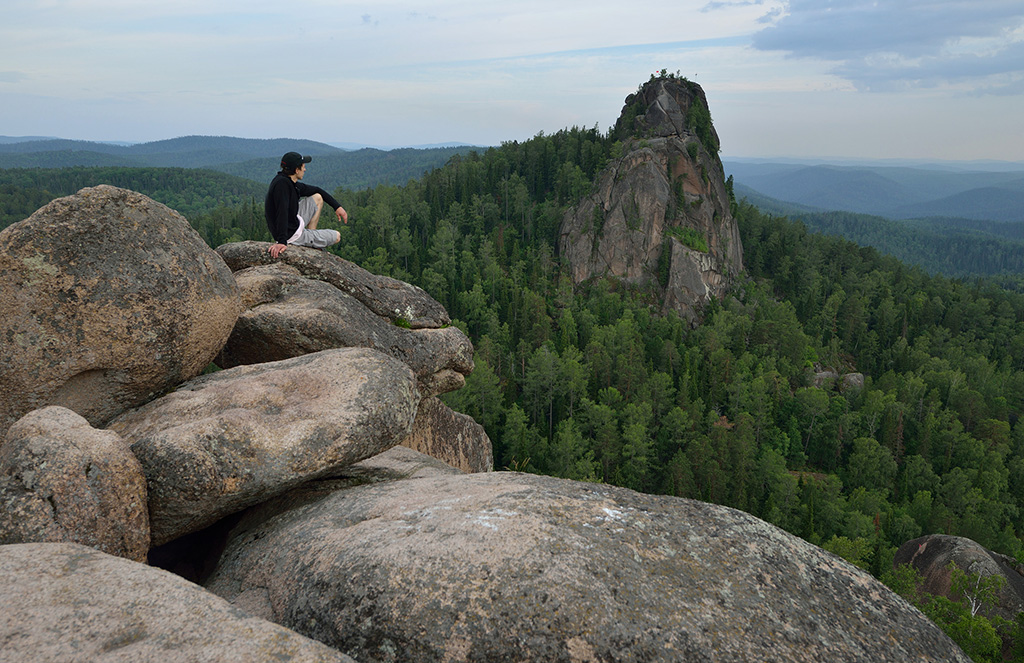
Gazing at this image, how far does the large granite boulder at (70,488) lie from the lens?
6.62 m

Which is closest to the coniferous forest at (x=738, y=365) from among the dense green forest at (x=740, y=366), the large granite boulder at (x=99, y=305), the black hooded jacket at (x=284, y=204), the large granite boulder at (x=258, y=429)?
the dense green forest at (x=740, y=366)

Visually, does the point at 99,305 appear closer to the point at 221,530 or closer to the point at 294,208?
the point at 221,530

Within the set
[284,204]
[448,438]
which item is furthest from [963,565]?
[284,204]

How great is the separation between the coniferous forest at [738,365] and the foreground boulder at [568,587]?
114 ft

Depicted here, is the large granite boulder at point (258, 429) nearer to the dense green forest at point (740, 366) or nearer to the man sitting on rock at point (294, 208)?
the man sitting on rock at point (294, 208)

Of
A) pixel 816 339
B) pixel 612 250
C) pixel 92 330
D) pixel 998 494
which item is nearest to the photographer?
pixel 92 330

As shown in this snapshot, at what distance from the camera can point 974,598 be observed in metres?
36.7

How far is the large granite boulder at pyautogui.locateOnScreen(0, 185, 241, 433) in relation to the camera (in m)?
8.68

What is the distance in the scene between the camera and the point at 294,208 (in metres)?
14.3

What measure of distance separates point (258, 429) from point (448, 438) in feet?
33.9

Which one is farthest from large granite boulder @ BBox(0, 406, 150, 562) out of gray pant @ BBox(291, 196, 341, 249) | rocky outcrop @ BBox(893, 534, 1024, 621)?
rocky outcrop @ BBox(893, 534, 1024, 621)

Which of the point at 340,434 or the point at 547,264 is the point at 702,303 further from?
the point at 340,434

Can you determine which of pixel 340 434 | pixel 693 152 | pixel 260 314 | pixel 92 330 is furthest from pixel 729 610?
pixel 693 152

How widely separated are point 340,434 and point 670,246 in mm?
120643
